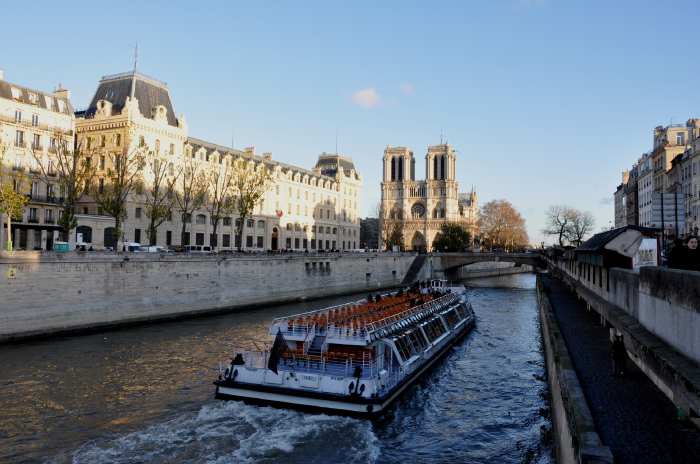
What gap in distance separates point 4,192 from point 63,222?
630 cm

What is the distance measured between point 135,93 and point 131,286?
3058 cm

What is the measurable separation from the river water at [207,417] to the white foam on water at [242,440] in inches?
1.4

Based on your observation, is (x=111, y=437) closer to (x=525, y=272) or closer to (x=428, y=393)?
(x=428, y=393)

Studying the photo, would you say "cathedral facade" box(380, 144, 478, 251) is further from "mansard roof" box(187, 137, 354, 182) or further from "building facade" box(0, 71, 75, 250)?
"building facade" box(0, 71, 75, 250)

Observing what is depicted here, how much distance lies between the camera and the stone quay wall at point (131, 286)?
32.2m

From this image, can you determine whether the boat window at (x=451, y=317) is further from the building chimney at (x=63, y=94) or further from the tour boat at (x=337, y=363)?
the building chimney at (x=63, y=94)

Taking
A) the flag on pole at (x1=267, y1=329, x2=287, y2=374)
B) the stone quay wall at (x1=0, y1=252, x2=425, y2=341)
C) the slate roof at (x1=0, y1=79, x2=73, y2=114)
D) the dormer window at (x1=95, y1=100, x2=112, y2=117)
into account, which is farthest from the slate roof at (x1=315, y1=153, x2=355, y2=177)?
the flag on pole at (x1=267, y1=329, x2=287, y2=374)

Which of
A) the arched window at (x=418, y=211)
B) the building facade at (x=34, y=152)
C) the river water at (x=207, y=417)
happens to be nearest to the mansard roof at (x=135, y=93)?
the building facade at (x=34, y=152)

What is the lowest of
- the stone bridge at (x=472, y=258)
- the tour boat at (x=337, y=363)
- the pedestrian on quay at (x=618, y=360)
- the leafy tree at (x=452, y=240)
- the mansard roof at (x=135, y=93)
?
the tour boat at (x=337, y=363)

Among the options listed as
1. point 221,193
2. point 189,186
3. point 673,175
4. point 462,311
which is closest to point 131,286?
point 189,186

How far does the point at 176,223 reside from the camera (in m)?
65.1

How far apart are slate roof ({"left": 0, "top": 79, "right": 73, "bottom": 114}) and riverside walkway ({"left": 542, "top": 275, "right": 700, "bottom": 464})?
51.8 metres

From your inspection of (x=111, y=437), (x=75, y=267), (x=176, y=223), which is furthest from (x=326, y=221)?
(x=111, y=437)

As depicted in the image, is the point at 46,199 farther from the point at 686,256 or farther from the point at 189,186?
the point at 686,256
